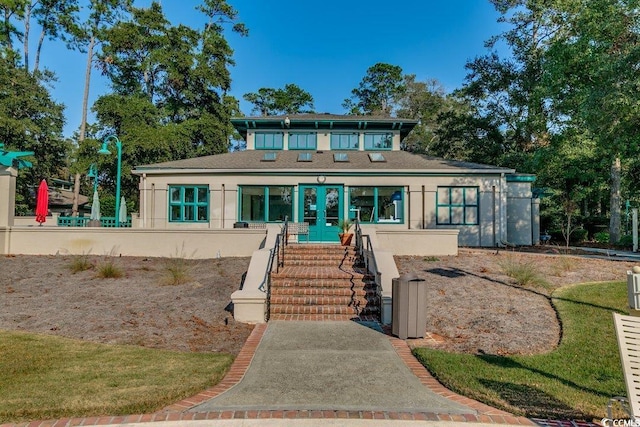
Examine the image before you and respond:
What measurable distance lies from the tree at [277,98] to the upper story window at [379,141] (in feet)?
84.1

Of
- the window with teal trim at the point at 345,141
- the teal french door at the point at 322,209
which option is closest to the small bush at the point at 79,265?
the teal french door at the point at 322,209

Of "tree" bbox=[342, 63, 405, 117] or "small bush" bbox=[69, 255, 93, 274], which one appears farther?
"tree" bbox=[342, 63, 405, 117]

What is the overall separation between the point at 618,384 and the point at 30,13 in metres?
44.0

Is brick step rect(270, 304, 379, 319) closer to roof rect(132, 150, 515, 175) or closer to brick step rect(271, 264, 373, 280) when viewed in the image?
brick step rect(271, 264, 373, 280)

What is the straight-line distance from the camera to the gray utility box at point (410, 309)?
23.7 ft

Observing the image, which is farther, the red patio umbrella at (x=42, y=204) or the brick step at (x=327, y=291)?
the red patio umbrella at (x=42, y=204)

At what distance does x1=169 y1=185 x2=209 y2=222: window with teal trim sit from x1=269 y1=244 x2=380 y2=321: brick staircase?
761cm

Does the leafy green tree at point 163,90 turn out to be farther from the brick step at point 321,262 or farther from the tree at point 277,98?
the brick step at point 321,262

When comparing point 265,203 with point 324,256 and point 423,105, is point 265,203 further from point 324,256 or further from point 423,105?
point 423,105

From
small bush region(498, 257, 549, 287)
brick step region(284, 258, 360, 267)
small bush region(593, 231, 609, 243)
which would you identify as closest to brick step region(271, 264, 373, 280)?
brick step region(284, 258, 360, 267)

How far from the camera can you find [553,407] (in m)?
4.39

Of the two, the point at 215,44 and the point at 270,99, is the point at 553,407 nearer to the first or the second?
the point at 215,44

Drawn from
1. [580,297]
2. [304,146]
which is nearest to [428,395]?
[580,297]

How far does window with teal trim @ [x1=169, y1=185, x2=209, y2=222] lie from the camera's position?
1816 cm
